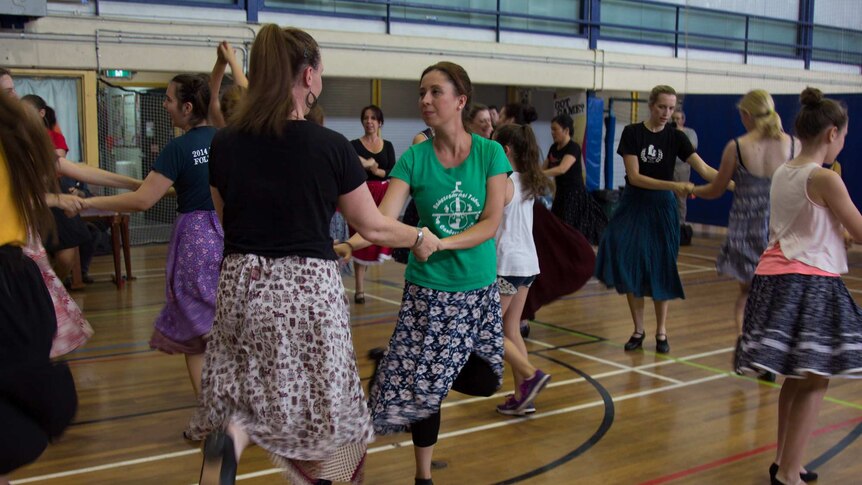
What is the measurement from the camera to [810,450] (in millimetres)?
4008

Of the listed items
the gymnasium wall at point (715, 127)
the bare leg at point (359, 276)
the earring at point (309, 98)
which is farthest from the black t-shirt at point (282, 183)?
the gymnasium wall at point (715, 127)

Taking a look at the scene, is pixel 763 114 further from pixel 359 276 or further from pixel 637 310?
pixel 359 276

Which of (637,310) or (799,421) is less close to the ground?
(799,421)

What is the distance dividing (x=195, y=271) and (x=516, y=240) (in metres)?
1.69

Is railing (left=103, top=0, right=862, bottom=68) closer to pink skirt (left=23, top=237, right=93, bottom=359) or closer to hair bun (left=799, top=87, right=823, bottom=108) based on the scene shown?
hair bun (left=799, top=87, right=823, bottom=108)

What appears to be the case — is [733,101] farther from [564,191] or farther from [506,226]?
[506,226]

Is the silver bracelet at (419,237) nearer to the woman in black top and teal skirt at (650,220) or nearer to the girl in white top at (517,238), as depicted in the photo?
the girl in white top at (517,238)

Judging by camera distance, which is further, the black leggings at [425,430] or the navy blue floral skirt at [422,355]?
the black leggings at [425,430]

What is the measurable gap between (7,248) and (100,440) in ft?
7.38

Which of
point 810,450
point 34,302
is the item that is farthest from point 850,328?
point 34,302

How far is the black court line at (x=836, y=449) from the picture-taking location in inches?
151

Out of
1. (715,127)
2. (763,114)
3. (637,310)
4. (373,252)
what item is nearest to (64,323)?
(763,114)

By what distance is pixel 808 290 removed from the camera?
10.9 feet

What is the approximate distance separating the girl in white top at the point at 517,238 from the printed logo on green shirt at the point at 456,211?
138 cm
